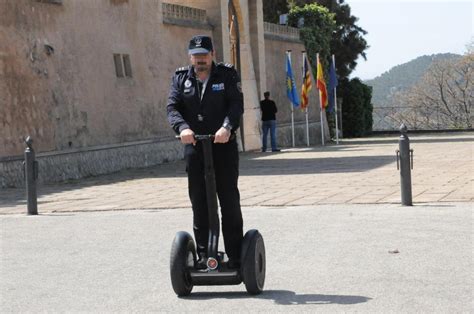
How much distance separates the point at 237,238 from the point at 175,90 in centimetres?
117

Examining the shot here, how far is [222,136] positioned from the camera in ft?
23.4

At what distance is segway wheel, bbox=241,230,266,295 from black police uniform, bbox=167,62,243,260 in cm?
16

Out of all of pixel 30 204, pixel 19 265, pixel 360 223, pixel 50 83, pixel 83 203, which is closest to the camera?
pixel 19 265

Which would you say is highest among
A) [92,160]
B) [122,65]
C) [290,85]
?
[122,65]

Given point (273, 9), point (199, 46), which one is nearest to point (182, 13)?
point (273, 9)

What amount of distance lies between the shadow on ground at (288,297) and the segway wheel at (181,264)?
9cm

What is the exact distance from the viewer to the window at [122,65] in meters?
25.7

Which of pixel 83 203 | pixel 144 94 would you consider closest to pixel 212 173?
pixel 83 203

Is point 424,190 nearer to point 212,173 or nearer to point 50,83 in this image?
point 212,173

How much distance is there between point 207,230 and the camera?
301 inches

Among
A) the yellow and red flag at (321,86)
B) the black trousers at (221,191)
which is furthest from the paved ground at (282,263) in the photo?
the yellow and red flag at (321,86)

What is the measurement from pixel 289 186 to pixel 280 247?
23.7 ft

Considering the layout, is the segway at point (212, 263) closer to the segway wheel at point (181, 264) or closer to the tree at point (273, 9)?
the segway wheel at point (181, 264)

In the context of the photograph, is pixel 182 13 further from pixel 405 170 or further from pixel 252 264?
pixel 252 264
